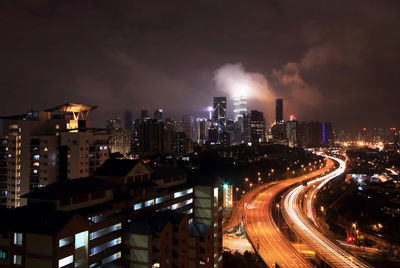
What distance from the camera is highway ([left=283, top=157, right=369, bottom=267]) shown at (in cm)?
1495

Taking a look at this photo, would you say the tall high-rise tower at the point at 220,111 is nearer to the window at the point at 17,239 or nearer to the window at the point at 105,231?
the window at the point at 105,231

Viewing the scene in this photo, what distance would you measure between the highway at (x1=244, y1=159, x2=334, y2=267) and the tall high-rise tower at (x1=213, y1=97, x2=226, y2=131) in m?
85.6

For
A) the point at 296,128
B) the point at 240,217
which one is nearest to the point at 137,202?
the point at 240,217

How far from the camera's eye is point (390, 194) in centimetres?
3256

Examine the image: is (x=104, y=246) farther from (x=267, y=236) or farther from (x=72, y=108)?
(x=72, y=108)

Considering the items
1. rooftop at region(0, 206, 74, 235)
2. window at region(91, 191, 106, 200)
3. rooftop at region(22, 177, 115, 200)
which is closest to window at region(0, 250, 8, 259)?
rooftop at region(0, 206, 74, 235)

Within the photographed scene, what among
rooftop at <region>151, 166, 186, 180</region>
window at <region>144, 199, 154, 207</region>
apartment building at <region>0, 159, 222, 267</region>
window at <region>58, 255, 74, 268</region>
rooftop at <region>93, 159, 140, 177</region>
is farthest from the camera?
rooftop at <region>151, 166, 186, 180</region>

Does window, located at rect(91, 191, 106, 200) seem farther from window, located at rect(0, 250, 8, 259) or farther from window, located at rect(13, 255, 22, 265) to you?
window, located at rect(0, 250, 8, 259)

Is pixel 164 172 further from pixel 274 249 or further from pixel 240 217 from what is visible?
pixel 240 217

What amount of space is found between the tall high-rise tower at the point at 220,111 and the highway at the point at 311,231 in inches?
3245

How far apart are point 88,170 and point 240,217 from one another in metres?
12.3

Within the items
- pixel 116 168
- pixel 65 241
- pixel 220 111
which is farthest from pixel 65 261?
pixel 220 111

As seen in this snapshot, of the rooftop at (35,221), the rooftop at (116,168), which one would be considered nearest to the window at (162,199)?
the rooftop at (116,168)

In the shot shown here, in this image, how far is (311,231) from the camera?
19.5 m
